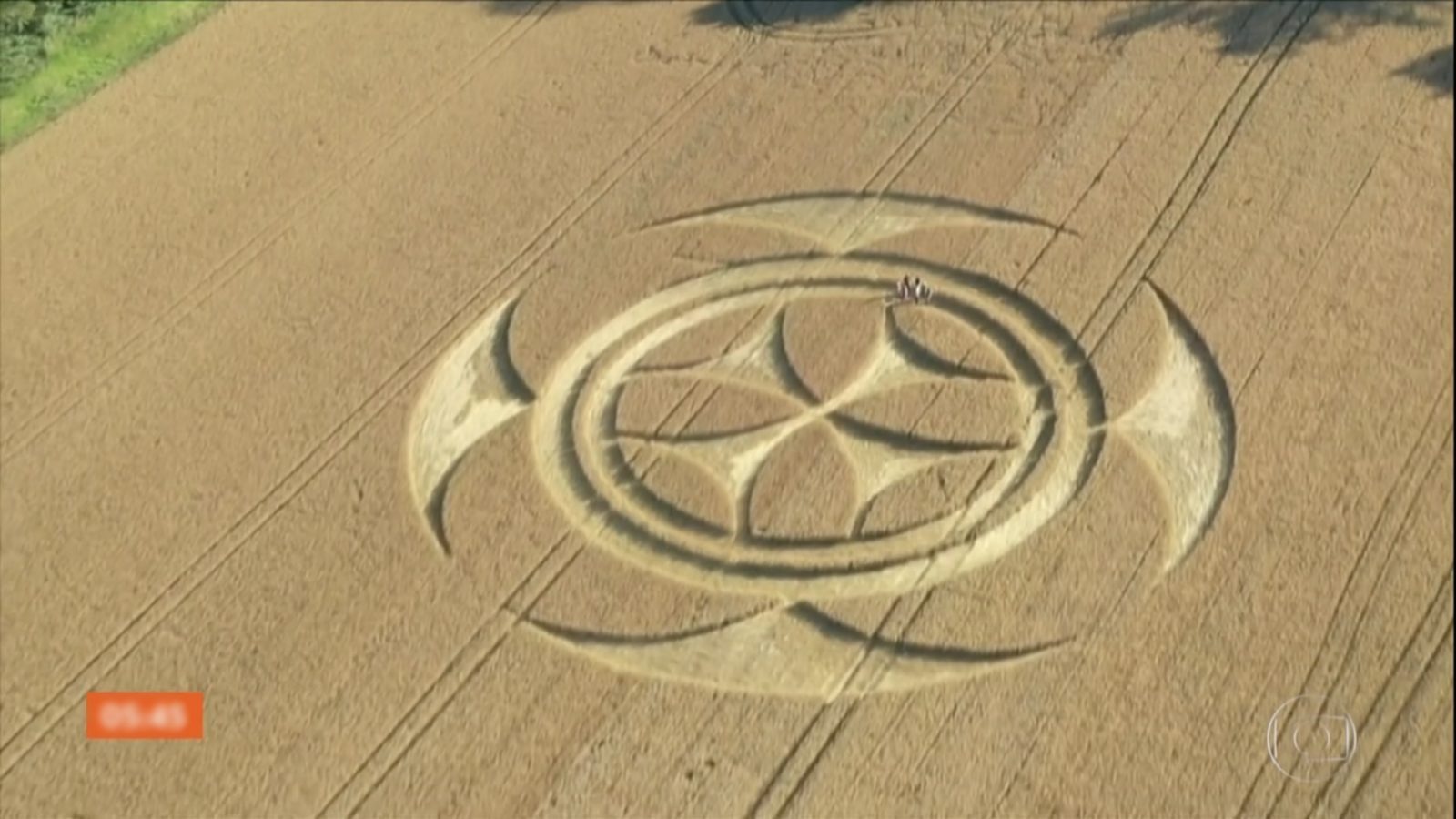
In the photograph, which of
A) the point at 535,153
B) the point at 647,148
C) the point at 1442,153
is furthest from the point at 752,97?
the point at 1442,153

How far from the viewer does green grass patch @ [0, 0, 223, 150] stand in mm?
22547

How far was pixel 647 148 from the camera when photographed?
67.8 ft

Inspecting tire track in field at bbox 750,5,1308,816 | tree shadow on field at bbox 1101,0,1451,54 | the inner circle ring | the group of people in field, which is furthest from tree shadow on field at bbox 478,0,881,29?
the group of people in field

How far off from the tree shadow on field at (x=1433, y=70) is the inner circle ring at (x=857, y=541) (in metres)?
7.40

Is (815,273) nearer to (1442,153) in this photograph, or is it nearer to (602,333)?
(602,333)

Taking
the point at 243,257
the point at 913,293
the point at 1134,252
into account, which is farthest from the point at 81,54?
the point at 1134,252

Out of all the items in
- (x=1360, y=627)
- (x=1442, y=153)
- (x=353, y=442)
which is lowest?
(x=1360, y=627)

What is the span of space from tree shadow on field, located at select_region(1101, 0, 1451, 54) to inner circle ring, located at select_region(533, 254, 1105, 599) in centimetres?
653

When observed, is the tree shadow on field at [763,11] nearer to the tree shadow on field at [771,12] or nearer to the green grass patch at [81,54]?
the tree shadow on field at [771,12]

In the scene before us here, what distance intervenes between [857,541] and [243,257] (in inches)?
397

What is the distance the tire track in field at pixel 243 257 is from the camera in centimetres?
1792

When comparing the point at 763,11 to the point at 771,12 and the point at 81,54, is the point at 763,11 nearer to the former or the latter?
the point at 771,12

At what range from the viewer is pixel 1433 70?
2006 centimetres

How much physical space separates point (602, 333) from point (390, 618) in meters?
4.77
